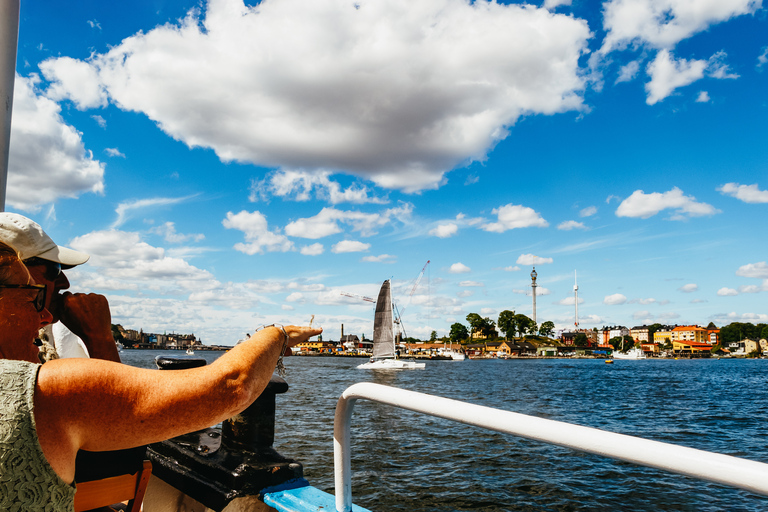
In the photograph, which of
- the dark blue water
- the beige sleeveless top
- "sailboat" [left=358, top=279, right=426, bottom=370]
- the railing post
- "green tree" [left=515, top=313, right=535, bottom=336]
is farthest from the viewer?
"green tree" [left=515, top=313, right=535, bottom=336]

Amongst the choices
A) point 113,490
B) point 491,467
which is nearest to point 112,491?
point 113,490

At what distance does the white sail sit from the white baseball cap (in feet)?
206

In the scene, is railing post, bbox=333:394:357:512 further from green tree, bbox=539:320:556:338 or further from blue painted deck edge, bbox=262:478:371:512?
green tree, bbox=539:320:556:338

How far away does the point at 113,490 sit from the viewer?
5.99 ft

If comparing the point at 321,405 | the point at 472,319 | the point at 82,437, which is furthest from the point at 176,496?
the point at 472,319

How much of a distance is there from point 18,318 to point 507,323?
593 ft

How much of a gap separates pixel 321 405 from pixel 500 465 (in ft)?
43.8

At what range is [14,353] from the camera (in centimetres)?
135

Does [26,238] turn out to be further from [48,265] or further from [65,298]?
[65,298]

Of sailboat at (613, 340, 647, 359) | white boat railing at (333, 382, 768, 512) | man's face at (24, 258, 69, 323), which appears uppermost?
man's face at (24, 258, 69, 323)

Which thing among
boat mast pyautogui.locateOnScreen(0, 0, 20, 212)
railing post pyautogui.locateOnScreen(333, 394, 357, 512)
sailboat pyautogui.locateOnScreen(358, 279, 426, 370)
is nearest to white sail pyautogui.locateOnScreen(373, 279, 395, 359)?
sailboat pyautogui.locateOnScreen(358, 279, 426, 370)

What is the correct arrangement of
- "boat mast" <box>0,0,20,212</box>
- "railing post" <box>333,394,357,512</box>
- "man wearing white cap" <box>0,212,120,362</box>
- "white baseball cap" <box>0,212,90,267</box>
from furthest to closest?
"boat mast" <box>0,0,20,212</box>, "railing post" <box>333,394,357,512</box>, "man wearing white cap" <box>0,212,120,362</box>, "white baseball cap" <box>0,212,90,267</box>

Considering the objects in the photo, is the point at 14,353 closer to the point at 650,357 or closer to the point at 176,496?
the point at 176,496

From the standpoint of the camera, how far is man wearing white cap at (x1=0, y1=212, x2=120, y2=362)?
63.1 inches
